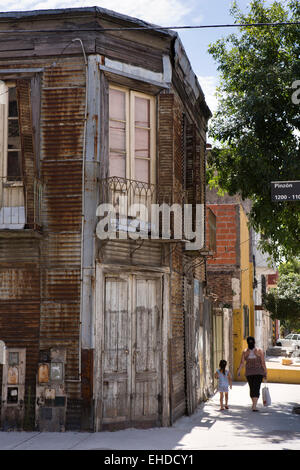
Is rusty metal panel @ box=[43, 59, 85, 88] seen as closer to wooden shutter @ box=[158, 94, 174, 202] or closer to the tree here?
wooden shutter @ box=[158, 94, 174, 202]

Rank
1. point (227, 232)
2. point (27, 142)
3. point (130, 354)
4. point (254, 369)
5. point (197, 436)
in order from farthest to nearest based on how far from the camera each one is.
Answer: point (227, 232), point (254, 369), point (130, 354), point (27, 142), point (197, 436)

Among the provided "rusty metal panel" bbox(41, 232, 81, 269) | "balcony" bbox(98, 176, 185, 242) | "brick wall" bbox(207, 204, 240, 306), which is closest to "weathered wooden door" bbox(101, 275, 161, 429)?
"rusty metal panel" bbox(41, 232, 81, 269)

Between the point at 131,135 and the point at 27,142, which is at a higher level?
the point at 131,135

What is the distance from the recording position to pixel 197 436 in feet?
34.7

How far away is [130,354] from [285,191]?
13.5 ft

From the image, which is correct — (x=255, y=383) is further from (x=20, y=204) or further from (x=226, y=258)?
(x=226, y=258)

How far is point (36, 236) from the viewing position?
1109 centimetres

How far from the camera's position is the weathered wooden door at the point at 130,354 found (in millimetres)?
11078

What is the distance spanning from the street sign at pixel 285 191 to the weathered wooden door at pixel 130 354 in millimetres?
3048

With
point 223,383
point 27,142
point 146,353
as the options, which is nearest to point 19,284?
point 27,142

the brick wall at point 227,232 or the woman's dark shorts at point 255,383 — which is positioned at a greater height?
the brick wall at point 227,232

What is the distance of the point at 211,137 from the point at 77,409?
27.1 feet

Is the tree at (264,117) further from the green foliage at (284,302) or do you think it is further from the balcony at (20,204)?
the green foliage at (284,302)

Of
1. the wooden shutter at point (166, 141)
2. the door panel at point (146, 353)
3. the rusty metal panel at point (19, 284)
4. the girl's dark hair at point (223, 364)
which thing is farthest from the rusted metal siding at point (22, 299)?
the girl's dark hair at point (223, 364)
